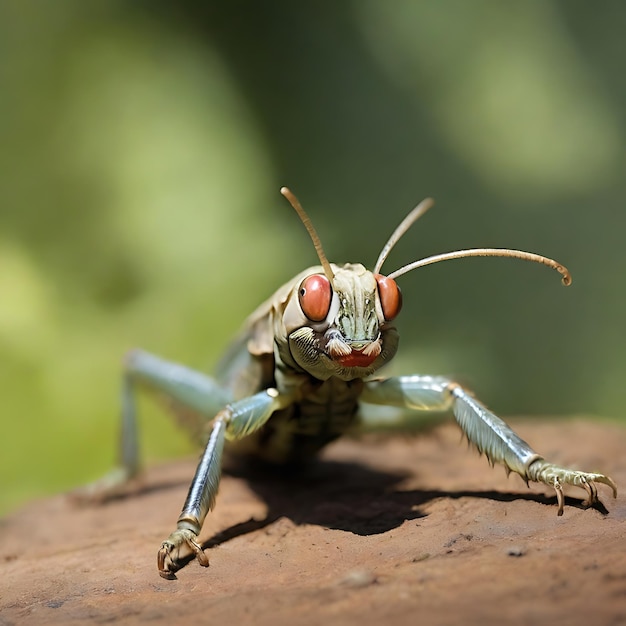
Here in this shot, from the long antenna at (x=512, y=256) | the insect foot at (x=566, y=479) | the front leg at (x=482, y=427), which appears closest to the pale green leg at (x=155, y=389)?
the front leg at (x=482, y=427)

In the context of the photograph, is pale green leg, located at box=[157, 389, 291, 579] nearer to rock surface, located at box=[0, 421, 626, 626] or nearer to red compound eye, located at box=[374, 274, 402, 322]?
rock surface, located at box=[0, 421, 626, 626]

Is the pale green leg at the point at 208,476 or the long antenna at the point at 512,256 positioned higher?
the long antenna at the point at 512,256

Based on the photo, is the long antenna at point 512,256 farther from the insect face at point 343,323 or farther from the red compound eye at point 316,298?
the red compound eye at point 316,298

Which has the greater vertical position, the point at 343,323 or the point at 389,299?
the point at 389,299

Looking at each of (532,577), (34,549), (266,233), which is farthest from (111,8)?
(532,577)

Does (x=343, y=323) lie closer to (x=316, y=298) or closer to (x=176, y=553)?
(x=316, y=298)

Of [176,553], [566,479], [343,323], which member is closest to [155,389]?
[176,553]

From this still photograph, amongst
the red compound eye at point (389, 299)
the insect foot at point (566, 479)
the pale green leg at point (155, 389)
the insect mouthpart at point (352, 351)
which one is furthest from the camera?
the pale green leg at point (155, 389)
